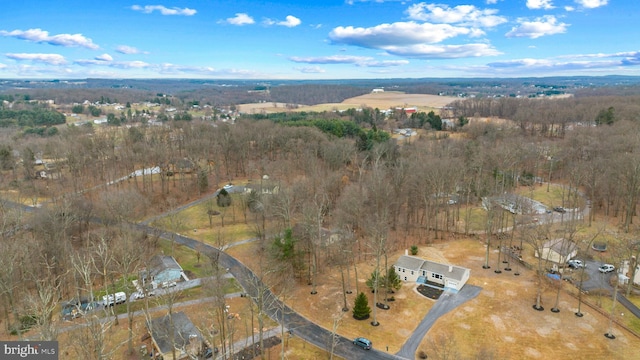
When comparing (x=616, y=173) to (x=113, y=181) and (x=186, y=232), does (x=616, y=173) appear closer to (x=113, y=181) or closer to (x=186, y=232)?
(x=186, y=232)

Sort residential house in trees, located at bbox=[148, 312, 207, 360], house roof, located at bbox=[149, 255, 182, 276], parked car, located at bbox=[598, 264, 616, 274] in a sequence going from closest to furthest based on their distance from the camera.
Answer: residential house in trees, located at bbox=[148, 312, 207, 360] → house roof, located at bbox=[149, 255, 182, 276] → parked car, located at bbox=[598, 264, 616, 274]

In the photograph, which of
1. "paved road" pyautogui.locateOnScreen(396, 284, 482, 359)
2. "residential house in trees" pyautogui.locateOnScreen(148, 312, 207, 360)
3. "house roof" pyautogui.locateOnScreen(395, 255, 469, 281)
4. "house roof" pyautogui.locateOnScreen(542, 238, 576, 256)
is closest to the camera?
"residential house in trees" pyautogui.locateOnScreen(148, 312, 207, 360)

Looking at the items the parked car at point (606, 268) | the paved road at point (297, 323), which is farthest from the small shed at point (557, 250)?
the paved road at point (297, 323)

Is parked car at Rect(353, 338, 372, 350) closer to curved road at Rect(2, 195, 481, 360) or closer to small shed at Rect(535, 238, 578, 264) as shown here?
curved road at Rect(2, 195, 481, 360)

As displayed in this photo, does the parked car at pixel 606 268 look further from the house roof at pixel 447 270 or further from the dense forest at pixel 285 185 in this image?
the house roof at pixel 447 270

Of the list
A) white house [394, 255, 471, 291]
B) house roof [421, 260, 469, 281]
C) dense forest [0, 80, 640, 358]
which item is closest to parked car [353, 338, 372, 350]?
dense forest [0, 80, 640, 358]

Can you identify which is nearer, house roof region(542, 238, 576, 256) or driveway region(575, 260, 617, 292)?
driveway region(575, 260, 617, 292)
